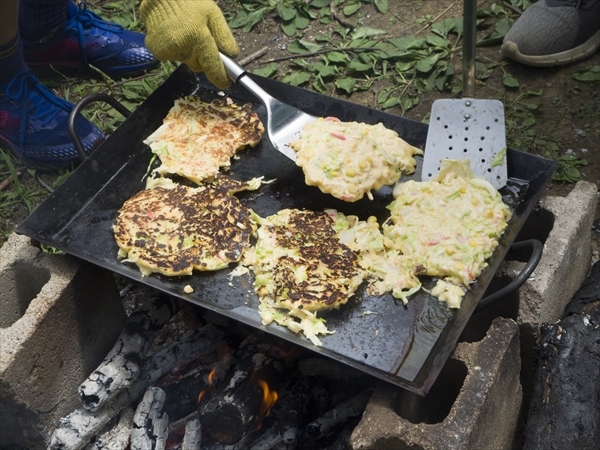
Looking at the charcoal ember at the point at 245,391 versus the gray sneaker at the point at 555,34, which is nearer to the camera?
the charcoal ember at the point at 245,391

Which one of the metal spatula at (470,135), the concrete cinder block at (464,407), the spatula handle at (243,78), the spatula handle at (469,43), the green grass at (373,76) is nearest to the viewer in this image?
the concrete cinder block at (464,407)

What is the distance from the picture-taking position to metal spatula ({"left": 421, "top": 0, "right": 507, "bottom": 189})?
299 centimetres

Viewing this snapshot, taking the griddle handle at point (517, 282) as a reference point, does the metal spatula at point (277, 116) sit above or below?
above

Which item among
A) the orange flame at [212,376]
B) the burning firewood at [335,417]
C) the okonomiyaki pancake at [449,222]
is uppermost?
the okonomiyaki pancake at [449,222]

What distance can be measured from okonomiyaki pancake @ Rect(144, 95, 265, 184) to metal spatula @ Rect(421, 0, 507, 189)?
2.89 feet

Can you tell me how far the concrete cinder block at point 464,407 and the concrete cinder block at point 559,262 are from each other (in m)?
0.21

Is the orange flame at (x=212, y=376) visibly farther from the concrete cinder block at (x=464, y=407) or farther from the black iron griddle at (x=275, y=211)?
the concrete cinder block at (x=464, y=407)

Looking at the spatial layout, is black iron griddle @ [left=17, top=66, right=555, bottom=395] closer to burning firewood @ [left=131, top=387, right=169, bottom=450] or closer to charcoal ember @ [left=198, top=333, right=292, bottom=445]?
charcoal ember @ [left=198, top=333, right=292, bottom=445]

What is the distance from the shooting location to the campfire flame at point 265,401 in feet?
8.87

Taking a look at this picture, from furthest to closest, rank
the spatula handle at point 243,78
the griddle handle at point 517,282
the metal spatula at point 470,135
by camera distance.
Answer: the spatula handle at point 243,78 < the metal spatula at point 470,135 < the griddle handle at point 517,282

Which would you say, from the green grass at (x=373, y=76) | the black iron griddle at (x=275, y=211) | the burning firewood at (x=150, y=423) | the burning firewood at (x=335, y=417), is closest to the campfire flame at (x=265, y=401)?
the burning firewood at (x=335, y=417)

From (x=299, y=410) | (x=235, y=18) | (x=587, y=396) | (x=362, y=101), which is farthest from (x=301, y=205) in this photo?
(x=235, y=18)

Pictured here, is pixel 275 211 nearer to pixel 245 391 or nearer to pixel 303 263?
pixel 303 263

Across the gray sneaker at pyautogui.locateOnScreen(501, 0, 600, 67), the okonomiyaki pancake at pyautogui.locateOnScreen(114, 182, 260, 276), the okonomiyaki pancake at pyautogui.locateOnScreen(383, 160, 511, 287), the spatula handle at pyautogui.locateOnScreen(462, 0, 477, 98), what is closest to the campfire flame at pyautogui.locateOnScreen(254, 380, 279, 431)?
the okonomiyaki pancake at pyautogui.locateOnScreen(114, 182, 260, 276)
